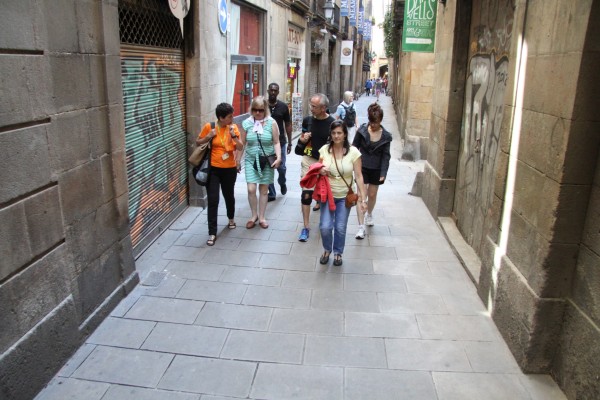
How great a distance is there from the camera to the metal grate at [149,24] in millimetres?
5684

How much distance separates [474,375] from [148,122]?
467 cm

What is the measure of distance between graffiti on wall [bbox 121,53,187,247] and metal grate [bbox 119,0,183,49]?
21 cm

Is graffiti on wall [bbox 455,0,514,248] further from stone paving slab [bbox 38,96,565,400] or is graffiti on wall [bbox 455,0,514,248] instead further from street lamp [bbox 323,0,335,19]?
street lamp [bbox 323,0,335,19]

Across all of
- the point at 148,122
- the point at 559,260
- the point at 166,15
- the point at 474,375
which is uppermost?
the point at 166,15

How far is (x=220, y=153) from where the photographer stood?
638 centimetres

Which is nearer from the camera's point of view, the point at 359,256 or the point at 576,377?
the point at 576,377

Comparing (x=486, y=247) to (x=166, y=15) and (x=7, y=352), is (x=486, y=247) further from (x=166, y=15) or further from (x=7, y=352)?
(x=166, y=15)

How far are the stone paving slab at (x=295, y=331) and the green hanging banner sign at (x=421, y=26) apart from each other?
463 centimetres

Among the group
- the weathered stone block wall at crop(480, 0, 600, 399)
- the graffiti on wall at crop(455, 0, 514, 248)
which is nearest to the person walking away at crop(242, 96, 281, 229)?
the graffiti on wall at crop(455, 0, 514, 248)

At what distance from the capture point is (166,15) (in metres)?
6.84

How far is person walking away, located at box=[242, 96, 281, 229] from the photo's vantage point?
6.84 m

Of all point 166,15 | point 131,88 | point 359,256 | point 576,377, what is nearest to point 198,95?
point 166,15

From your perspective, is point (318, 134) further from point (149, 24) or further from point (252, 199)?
point (149, 24)

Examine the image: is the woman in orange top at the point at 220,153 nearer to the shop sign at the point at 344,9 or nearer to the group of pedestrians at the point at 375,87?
the shop sign at the point at 344,9
